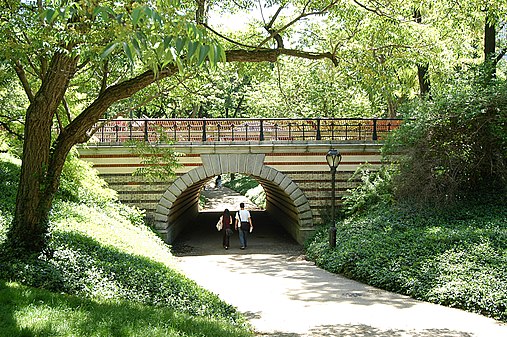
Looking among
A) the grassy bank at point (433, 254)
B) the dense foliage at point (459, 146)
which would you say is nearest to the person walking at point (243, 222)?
the grassy bank at point (433, 254)

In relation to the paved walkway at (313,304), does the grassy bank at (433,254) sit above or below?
above

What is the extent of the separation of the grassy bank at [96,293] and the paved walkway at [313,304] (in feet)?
3.34

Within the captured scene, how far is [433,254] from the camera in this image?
37.8 feet

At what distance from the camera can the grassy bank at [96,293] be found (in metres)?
5.86

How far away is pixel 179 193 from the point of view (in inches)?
722

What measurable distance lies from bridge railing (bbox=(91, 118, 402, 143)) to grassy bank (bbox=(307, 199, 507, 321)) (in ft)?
11.7

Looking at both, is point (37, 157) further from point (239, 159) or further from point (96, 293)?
point (239, 159)

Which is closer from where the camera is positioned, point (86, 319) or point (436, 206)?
point (86, 319)

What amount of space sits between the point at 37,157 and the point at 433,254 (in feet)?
26.5

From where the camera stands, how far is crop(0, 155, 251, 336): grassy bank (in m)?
5.86

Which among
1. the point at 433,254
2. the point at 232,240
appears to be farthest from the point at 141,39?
the point at 232,240

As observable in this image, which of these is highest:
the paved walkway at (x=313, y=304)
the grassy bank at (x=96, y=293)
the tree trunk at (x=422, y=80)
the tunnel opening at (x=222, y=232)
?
the tree trunk at (x=422, y=80)

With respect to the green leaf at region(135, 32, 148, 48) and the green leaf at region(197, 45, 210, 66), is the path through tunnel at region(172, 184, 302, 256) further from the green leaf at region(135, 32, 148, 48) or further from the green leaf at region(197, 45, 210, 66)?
the green leaf at region(197, 45, 210, 66)

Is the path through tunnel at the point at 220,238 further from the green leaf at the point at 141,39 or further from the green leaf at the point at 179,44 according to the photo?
the green leaf at the point at 179,44
